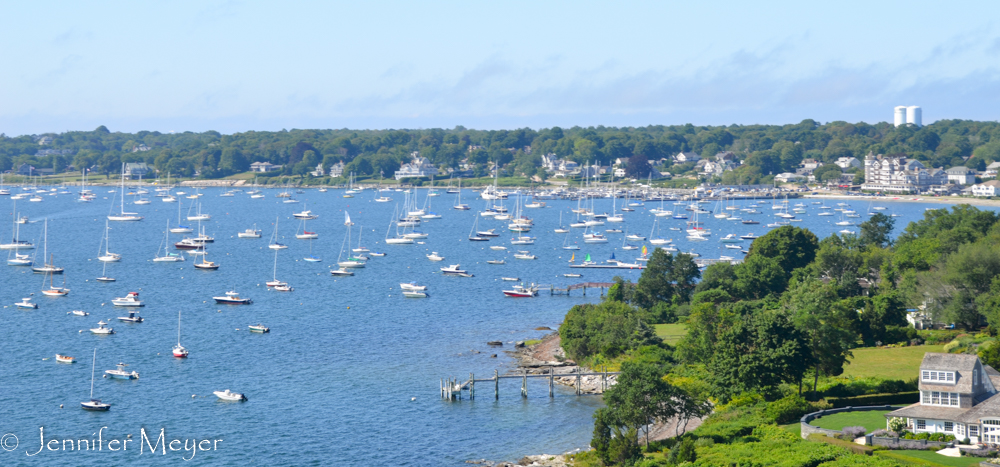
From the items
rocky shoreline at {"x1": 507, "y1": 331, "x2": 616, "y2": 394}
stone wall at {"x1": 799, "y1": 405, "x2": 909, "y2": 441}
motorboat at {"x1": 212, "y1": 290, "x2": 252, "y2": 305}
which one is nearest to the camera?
stone wall at {"x1": 799, "y1": 405, "x2": 909, "y2": 441}

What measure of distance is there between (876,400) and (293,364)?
41.5 meters

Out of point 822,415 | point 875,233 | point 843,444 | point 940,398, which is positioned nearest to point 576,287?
point 875,233

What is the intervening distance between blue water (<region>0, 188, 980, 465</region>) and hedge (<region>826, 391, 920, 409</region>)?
48.0ft

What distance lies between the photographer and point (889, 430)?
151 ft

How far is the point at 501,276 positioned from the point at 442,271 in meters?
7.90

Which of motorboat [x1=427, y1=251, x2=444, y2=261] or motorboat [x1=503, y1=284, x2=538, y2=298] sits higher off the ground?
motorboat [x1=427, y1=251, x2=444, y2=261]

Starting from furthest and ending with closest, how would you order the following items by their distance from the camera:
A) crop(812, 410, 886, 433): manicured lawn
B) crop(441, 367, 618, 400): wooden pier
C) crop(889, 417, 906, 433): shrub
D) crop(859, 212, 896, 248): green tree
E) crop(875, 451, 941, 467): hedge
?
1. crop(859, 212, 896, 248): green tree
2. crop(441, 367, 618, 400): wooden pier
3. crop(812, 410, 886, 433): manicured lawn
4. crop(889, 417, 906, 433): shrub
5. crop(875, 451, 941, 467): hedge

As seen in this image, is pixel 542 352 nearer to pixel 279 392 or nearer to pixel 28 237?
pixel 279 392

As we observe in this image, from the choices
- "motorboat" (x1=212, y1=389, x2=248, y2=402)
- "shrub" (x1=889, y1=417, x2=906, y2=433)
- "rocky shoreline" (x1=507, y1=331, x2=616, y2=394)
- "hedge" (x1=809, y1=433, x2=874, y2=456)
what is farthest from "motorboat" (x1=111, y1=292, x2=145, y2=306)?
"shrub" (x1=889, y1=417, x2=906, y2=433)

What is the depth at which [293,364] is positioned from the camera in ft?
240

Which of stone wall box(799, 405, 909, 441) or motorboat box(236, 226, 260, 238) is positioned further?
motorboat box(236, 226, 260, 238)

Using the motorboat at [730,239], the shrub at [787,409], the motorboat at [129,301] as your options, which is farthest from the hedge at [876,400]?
the motorboat at [730,239]

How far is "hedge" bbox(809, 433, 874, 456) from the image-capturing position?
43219mm

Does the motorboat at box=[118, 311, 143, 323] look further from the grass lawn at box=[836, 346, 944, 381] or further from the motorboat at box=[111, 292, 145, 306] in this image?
the grass lawn at box=[836, 346, 944, 381]
